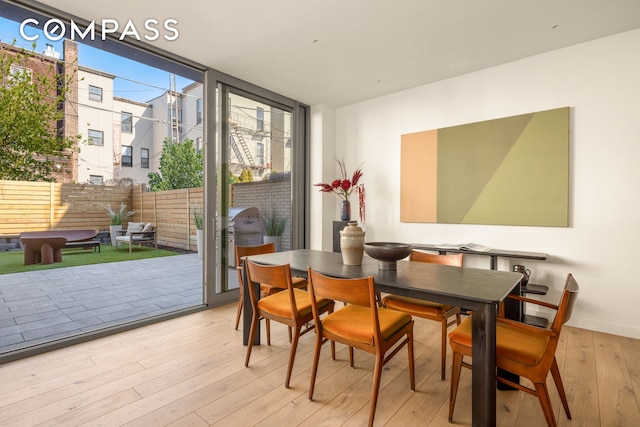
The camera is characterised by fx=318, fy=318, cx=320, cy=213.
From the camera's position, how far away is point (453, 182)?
3764 mm

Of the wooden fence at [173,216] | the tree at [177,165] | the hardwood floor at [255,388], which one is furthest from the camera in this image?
the tree at [177,165]

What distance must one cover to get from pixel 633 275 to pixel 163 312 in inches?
177

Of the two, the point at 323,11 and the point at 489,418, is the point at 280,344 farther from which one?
the point at 323,11

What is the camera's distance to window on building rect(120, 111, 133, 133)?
4113 mm

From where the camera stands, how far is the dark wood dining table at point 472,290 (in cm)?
147

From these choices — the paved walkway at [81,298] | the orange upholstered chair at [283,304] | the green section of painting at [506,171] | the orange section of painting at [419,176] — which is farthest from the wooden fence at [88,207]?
the green section of painting at [506,171]

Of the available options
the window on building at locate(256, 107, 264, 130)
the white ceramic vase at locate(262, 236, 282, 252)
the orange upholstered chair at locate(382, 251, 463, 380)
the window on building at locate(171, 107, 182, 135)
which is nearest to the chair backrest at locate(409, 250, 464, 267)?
the orange upholstered chair at locate(382, 251, 463, 380)

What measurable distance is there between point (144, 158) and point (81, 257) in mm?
1575

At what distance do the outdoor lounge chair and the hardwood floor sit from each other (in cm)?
180

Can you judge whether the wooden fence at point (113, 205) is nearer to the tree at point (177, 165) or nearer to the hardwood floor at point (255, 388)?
the tree at point (177, 165)

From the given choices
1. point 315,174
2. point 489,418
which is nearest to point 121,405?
point 489,418

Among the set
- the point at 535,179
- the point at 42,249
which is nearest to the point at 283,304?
the point at 42,249

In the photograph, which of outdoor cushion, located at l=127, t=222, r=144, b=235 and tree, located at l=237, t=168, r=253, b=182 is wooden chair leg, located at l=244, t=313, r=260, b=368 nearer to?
tree, located at l=237, t=168, r=253, b=182

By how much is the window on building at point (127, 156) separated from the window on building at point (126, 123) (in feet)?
0.71
